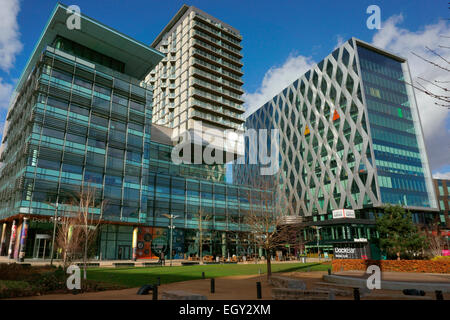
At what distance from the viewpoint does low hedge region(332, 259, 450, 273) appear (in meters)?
23.4

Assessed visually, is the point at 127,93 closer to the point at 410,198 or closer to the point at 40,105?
the point at 40,105

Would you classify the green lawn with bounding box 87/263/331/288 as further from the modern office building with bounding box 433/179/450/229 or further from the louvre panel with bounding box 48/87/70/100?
the modern office building with bounding box 433/179/450/229

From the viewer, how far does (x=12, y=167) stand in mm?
51125

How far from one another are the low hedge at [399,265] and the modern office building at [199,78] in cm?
5337

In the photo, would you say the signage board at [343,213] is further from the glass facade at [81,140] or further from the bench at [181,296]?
the bench at [181,296]

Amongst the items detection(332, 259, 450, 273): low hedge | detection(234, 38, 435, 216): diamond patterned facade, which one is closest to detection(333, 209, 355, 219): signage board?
detection(234, 38, 435, 216): diamond patterned facade

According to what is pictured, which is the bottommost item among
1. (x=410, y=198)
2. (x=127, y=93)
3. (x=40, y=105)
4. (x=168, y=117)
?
(x=410, y=198)

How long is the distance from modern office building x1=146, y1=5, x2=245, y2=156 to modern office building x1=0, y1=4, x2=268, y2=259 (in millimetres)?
17410

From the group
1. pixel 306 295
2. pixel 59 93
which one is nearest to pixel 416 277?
pixel 306 295

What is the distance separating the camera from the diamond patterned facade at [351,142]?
6719 centimetres

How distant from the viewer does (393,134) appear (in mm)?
71375

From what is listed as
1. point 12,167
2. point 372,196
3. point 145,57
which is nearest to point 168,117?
point 145,57
